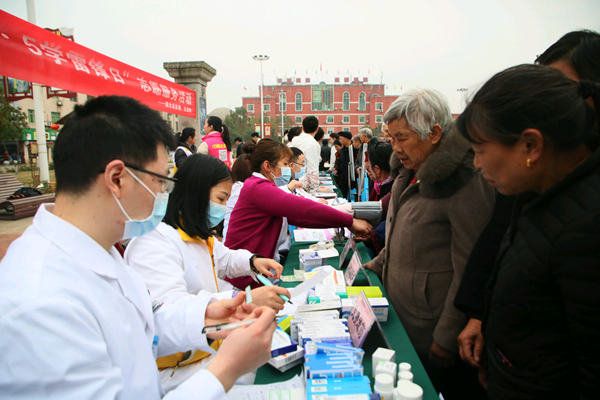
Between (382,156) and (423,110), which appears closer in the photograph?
(423,110)

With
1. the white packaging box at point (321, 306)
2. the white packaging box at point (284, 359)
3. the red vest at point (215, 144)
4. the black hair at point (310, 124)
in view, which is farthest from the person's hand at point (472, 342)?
the black hair at point (310, 124)

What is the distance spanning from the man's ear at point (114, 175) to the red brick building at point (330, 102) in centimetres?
6112

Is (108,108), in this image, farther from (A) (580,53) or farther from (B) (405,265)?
(A) (580,53)

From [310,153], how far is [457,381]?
17.6ft

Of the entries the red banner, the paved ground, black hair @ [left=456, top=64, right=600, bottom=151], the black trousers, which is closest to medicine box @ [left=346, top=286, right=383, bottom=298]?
the black trousers

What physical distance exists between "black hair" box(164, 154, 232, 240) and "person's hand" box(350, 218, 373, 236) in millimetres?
1294

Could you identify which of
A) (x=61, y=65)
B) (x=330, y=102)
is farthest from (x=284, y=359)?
(x=330, y=102)

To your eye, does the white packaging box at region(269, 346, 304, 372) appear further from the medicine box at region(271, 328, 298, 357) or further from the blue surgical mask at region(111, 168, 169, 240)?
the blue surgical mask at region(111, 168, 169, 240)

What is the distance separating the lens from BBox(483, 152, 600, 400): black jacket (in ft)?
2.56

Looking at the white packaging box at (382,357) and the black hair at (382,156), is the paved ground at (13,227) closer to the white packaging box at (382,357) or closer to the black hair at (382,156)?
the black hair at (382,156)

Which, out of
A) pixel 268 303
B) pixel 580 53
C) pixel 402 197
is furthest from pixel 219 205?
pixel 580 53

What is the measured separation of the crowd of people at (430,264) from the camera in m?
0.71

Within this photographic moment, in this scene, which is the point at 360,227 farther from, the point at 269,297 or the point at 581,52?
the point at 581,52

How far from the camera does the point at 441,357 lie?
1.48 meters
